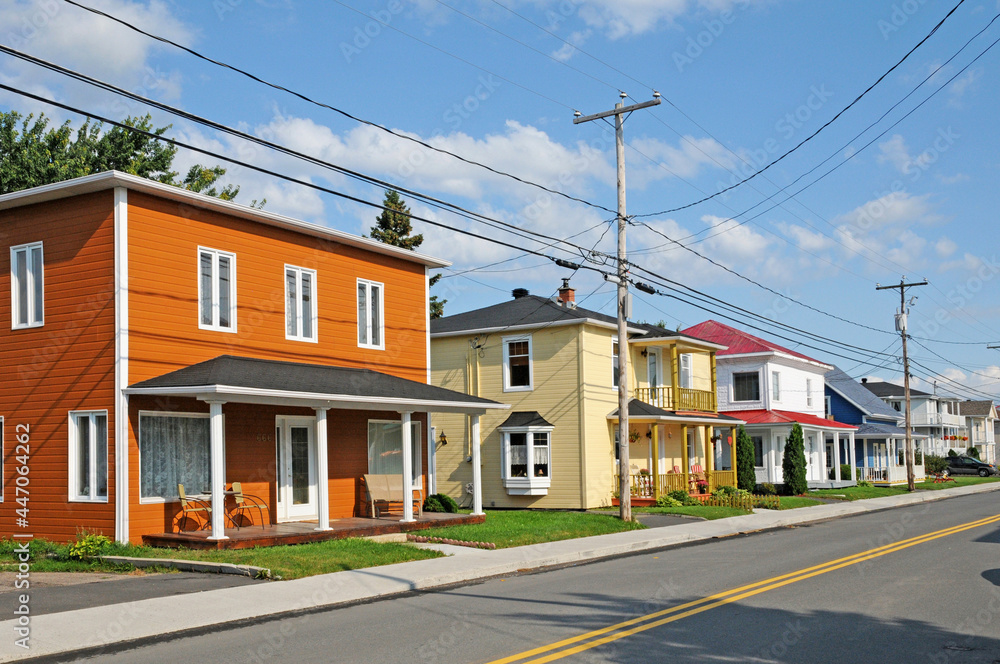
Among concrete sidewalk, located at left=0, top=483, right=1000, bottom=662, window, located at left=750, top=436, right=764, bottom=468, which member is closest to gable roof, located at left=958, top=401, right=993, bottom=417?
window, located at left=750, top=436, right=764, bottom=468

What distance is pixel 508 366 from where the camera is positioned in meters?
32.7

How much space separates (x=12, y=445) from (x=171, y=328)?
13.5 ft

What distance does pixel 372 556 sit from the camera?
16.5 meters

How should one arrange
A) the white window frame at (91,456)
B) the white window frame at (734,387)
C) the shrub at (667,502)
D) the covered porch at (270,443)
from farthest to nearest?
the white window frame at (734,387)
the shrub at (667,502)
the white window frame at (91,456)
the covered porch at (270,443)

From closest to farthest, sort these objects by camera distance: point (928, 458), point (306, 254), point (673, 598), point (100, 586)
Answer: point (673, 598)
point (100, 586)
point (306, 254)
point (928, 458)

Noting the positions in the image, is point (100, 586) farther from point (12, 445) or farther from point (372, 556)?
point (12, 445)

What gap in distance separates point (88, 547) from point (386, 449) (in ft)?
30.1

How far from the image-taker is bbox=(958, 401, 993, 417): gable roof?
Result: 320 ft

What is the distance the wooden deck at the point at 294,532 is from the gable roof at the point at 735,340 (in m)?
26.4

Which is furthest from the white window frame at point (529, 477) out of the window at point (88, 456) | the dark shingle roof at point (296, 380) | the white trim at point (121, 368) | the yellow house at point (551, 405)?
the white trim at point (121, 368)

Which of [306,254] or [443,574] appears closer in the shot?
[443,574]

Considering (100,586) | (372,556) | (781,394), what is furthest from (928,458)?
(100,586)

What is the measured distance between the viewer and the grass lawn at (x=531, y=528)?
19812 mm

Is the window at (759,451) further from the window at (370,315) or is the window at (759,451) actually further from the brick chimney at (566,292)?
the window at (370,315)
